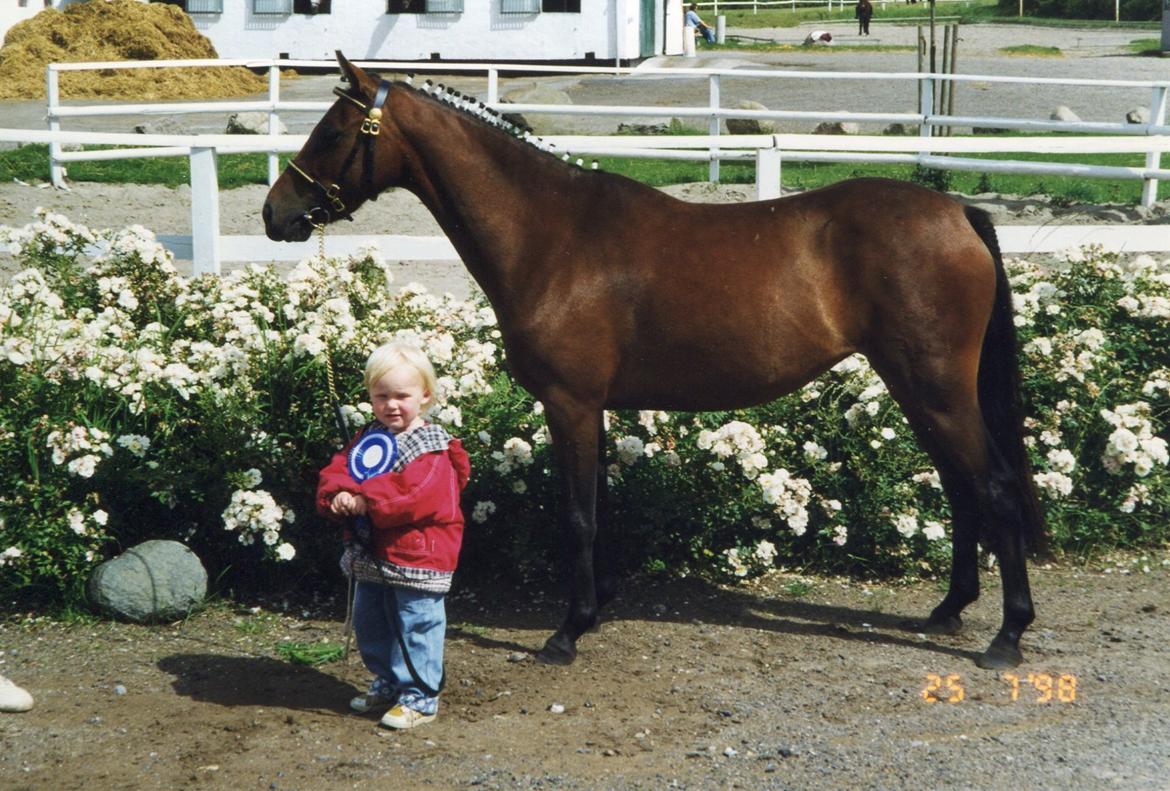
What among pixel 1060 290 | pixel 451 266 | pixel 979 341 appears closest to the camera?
pixel 979 341

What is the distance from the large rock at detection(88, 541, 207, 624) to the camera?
18.3 feet

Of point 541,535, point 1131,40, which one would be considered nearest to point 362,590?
point 541,535

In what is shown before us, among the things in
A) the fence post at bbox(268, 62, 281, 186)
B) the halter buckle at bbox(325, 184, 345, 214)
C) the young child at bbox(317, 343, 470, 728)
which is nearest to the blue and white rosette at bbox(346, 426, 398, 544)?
the young child at bbox(317, 343, 470, 728)

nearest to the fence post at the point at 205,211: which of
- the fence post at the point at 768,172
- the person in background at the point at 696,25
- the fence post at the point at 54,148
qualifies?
the fence post at the point at 768,172

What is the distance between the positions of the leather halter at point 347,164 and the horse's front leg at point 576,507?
1044 millimetres

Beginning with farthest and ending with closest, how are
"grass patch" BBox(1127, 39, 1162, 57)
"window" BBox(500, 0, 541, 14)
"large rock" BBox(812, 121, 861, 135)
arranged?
"grass patch" BBox(1127, 39, 1162, 57), "window" BBox(500, 0, 541, 14), "large rock" BBox(812, 121, 861, 135)

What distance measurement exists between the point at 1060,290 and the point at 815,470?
2.00 metres

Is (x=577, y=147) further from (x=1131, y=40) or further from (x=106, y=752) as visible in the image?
(x=1131, y=40)

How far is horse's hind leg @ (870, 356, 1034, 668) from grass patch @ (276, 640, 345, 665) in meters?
2.23

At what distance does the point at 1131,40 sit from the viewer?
44.7 metres

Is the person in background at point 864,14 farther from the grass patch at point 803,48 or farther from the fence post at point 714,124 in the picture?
the fence post at point 714,124

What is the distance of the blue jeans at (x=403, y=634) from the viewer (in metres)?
4.68

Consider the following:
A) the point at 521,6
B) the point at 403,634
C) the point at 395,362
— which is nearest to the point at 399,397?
the point at 395,362

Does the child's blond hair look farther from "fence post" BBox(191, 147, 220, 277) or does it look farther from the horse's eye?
"fence post" BBox(191, 147, 220, 277)
